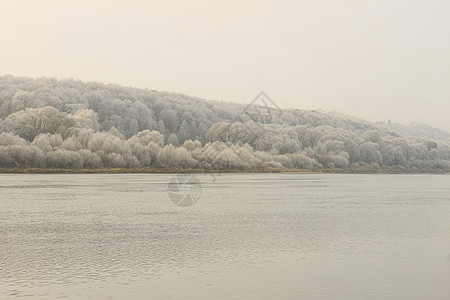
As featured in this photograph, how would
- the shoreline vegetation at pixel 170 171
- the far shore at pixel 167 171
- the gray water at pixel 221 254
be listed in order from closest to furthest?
the gray water at pixel 221 254
the far shore at pixel 167 171
the shoreline vegetation at pixel 170 171

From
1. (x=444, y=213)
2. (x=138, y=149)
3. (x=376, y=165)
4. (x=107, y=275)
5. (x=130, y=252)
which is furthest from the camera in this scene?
(x=376, y=165)

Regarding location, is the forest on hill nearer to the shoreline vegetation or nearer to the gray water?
the shoreline vegetation

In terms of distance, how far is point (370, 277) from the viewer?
20578 mm

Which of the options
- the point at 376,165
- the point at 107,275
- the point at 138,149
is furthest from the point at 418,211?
the point at 376,165

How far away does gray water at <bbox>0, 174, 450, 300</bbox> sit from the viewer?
1853 cm

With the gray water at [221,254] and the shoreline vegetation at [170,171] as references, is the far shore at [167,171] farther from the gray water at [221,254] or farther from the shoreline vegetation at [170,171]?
the gray water at [221,254]

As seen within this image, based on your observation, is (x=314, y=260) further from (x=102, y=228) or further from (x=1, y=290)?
(x=102, y=228)

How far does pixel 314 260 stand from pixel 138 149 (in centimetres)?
13300

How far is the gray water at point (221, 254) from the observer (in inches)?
730

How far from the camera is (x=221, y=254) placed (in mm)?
25266

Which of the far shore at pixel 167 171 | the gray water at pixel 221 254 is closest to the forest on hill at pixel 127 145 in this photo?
the far shore at pixel 167 171

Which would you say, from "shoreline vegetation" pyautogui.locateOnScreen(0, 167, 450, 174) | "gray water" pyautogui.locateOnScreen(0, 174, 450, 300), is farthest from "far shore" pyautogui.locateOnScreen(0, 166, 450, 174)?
"gray water" pyautogui.locateOnScreen(0, 174, 450, 300)

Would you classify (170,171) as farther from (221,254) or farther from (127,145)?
(221,254)

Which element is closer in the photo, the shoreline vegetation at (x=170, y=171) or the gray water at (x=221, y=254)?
the gray water at (x=221, y=254)
